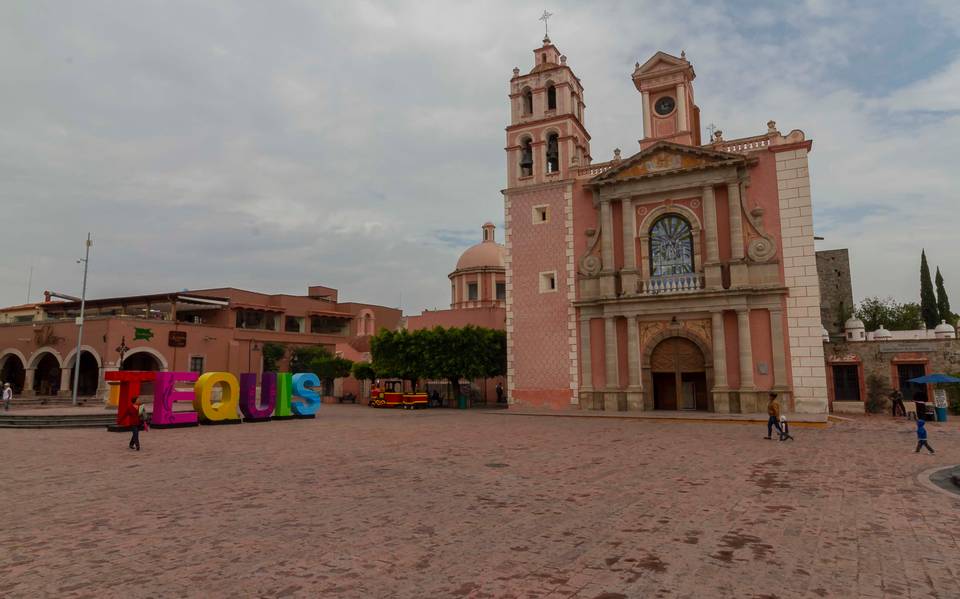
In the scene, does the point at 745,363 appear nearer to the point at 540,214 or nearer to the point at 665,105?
the point at 540,214

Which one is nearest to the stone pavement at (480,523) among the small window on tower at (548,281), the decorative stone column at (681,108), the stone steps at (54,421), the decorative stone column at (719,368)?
the stone steps at (54,421)

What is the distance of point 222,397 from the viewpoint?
76.6 ft

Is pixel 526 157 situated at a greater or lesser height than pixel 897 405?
greater

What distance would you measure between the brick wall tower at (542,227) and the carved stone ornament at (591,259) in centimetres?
76

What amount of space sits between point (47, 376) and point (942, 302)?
71976 millimetres

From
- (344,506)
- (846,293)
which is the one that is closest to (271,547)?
(344,506)

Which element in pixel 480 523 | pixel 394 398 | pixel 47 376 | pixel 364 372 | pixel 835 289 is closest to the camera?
pixel 480 523

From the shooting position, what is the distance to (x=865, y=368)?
2802 cm

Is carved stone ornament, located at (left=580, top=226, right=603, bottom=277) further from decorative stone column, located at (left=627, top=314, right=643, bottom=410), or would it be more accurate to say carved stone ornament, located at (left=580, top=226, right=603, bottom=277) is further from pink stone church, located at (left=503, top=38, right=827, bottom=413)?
decorative stone column, located at (left=627, top=314, right=643, bottom=410)

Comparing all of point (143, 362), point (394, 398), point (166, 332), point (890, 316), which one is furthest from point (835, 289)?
point (143, 362)

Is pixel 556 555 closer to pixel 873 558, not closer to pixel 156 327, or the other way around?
pixel 873 558

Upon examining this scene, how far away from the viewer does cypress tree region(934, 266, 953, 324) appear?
44.3m

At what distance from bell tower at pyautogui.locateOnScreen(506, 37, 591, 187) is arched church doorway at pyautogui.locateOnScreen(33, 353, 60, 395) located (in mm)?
40606

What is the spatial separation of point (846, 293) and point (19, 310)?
77791 millimetres
